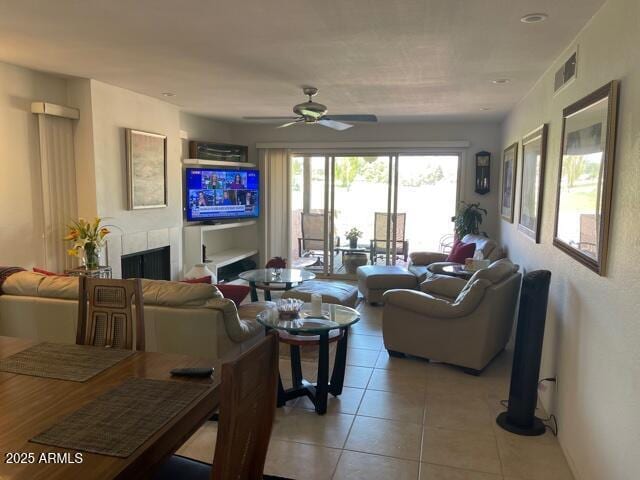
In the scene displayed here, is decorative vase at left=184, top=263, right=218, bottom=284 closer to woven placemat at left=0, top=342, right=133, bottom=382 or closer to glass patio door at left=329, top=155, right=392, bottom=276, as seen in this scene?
glass patio door at left=329, top=155, right=392, bottom=276

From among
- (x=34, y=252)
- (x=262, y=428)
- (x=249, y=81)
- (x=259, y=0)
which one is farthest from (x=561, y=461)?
(x=34, y=252)

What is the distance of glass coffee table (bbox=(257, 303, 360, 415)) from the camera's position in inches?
120

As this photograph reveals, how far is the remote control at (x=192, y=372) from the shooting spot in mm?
1840

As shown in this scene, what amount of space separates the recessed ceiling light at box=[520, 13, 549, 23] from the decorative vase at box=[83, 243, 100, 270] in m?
3.77

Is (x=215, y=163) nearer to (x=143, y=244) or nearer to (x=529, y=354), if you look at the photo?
(x=143, y=244)

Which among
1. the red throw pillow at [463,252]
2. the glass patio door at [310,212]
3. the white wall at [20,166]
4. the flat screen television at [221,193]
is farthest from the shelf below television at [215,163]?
the red throw pillow at [463,252]

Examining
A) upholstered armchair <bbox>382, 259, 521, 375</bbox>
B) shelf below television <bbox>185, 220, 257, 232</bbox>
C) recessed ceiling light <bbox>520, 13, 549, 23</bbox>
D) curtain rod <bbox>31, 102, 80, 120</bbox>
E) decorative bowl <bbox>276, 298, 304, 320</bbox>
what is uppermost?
recessed ceiling light <bbox>520, 13, 549, 23</bbox>

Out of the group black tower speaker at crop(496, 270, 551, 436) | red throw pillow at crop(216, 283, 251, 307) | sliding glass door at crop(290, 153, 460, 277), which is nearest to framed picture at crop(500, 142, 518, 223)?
sliding glass door at crop(290, 153, 460, 277)

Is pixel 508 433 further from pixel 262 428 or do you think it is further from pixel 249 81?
pixel 249 81

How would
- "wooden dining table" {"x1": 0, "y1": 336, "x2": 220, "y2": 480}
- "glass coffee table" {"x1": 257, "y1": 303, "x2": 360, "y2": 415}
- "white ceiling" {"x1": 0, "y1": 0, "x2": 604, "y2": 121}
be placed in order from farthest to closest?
"glass coffee table" {"x1": 257, "y1": 303, "x2": 360, "y2": 415} < "white ceiling" {"x1": 0, "y1": 0, "x2": 604, "y2": 121} < "wooden dining table" {"x1": 0, "y1": 336, "x2": 220, "y2": 480}

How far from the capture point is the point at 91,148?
458cm

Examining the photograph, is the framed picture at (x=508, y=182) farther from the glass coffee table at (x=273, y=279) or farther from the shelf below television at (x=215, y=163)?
the shelf below television at (x=215, y=163)

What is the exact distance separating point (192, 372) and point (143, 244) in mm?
3746

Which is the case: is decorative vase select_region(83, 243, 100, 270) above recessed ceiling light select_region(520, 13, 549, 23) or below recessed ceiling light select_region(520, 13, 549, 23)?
below
